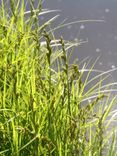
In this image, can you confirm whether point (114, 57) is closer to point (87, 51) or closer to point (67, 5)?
point (87, 51)

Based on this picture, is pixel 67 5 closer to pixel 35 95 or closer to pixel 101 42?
pixel 101 42

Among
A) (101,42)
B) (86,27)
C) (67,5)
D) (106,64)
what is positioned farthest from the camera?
(67,5)

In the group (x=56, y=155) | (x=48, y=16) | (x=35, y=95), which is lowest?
(x=56, y=155)

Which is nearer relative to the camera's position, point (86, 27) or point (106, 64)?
point (106, 64)

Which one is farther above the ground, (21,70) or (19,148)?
Answer: (21,70)

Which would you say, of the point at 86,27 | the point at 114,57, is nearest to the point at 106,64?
the point at 114,57

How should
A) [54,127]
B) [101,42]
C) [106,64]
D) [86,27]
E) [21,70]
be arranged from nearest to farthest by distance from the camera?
[54,127] < [21,70] < [106,64] < [101,42] < [86,27]

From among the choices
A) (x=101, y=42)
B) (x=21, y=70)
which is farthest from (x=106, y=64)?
(x=21, y=70)
